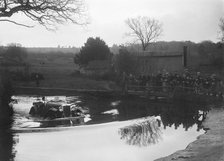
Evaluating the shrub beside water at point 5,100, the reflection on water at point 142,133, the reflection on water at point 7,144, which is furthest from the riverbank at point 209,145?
the shrub beside water at point 5,100

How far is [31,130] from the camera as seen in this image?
20.0 meters

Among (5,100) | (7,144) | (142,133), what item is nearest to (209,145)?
(142,133)

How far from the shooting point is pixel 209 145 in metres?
15.0

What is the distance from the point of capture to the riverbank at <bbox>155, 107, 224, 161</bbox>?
39.7 feet

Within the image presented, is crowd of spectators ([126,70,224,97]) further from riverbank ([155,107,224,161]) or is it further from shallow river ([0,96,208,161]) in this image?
riverbank ([155,107,224,161])

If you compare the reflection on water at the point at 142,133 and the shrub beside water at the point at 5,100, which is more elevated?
the shrub beside water at the point at 5,100

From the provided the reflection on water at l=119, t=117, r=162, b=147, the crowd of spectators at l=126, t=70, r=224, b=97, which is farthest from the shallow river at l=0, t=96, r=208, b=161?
the crowd of spectators at l=126, t=70, r=224, b=97

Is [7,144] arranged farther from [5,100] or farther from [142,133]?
[5,100]

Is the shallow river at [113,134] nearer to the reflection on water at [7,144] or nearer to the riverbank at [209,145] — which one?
the reflection on water at [7,144]

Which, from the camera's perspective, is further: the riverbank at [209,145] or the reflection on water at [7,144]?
the reflection on water at [7,144]

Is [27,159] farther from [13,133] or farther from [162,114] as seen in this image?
[162,114]

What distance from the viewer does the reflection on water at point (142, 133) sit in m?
17.7

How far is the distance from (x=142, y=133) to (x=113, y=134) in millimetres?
1484

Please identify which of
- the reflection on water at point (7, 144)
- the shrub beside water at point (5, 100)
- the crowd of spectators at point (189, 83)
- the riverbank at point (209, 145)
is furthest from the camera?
the crowd of spectators at point (189, 83)
